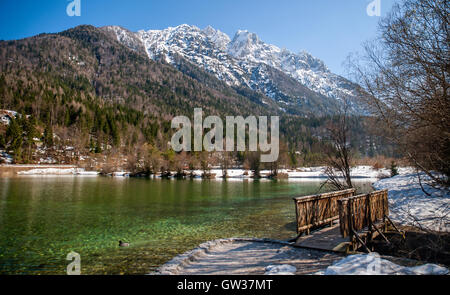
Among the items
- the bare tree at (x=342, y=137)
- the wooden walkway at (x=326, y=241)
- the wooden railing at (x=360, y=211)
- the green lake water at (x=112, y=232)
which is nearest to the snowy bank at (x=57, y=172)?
the green lake water at (x=112, y=232)

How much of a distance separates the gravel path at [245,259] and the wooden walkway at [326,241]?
0.24 meters

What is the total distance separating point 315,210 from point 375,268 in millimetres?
4869

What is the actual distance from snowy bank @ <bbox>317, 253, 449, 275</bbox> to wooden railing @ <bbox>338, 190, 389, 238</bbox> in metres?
2.08

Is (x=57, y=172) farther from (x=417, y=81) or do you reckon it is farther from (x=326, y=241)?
(x=417, y=81)

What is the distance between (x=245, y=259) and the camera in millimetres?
7852

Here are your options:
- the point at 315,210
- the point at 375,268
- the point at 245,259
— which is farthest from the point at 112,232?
the point at 375,268

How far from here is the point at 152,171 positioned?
81.1 m

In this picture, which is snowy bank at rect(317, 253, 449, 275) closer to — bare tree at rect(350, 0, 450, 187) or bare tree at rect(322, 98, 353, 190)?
bare tree at rect(350, 0, 450, 187)

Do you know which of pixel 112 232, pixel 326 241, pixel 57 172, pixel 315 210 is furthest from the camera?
pixel 57 172

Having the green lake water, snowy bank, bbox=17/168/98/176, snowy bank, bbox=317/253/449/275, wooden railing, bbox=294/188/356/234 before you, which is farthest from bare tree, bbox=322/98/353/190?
snowy bank, bbox=17/168/98/176

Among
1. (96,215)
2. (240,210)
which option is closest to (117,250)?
(96,215)

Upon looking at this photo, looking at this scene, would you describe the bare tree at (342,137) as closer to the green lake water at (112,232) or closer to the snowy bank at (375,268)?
the green lake water at (112,232)

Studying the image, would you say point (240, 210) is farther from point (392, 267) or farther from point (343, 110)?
point (392, 267)

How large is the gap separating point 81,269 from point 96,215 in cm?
1063
